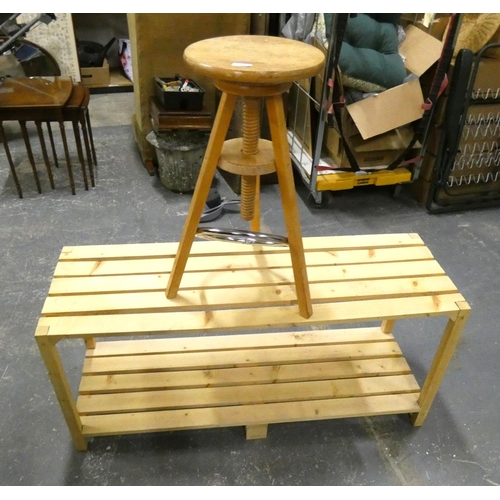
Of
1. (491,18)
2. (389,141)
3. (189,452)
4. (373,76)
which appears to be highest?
(491,18)

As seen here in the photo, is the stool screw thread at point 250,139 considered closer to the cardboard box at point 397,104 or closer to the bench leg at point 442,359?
the bench leg at point 442,359

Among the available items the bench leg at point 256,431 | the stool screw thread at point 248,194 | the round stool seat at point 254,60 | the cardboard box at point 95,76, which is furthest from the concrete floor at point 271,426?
the cardboard box at point 95,76

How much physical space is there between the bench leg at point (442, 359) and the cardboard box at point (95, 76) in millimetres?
3860

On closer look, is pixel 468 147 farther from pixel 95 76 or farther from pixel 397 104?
pixel 95 76

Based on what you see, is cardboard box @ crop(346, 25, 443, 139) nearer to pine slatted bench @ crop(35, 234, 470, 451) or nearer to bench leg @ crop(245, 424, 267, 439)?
pine slatted bench @ crop(35, 234, 470, 451)

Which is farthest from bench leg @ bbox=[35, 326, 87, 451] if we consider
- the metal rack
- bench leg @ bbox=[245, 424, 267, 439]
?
the metal rack

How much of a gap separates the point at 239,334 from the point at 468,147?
1.71 meters

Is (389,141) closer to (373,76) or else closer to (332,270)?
(373,76)

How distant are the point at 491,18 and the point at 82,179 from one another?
2.39 m

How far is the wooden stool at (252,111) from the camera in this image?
83 cm

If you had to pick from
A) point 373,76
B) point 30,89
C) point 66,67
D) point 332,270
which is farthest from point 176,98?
point 66,67

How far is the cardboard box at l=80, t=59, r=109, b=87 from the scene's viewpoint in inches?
159

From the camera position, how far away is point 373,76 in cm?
212

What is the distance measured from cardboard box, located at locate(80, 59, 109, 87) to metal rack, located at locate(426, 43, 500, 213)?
3103 mm
